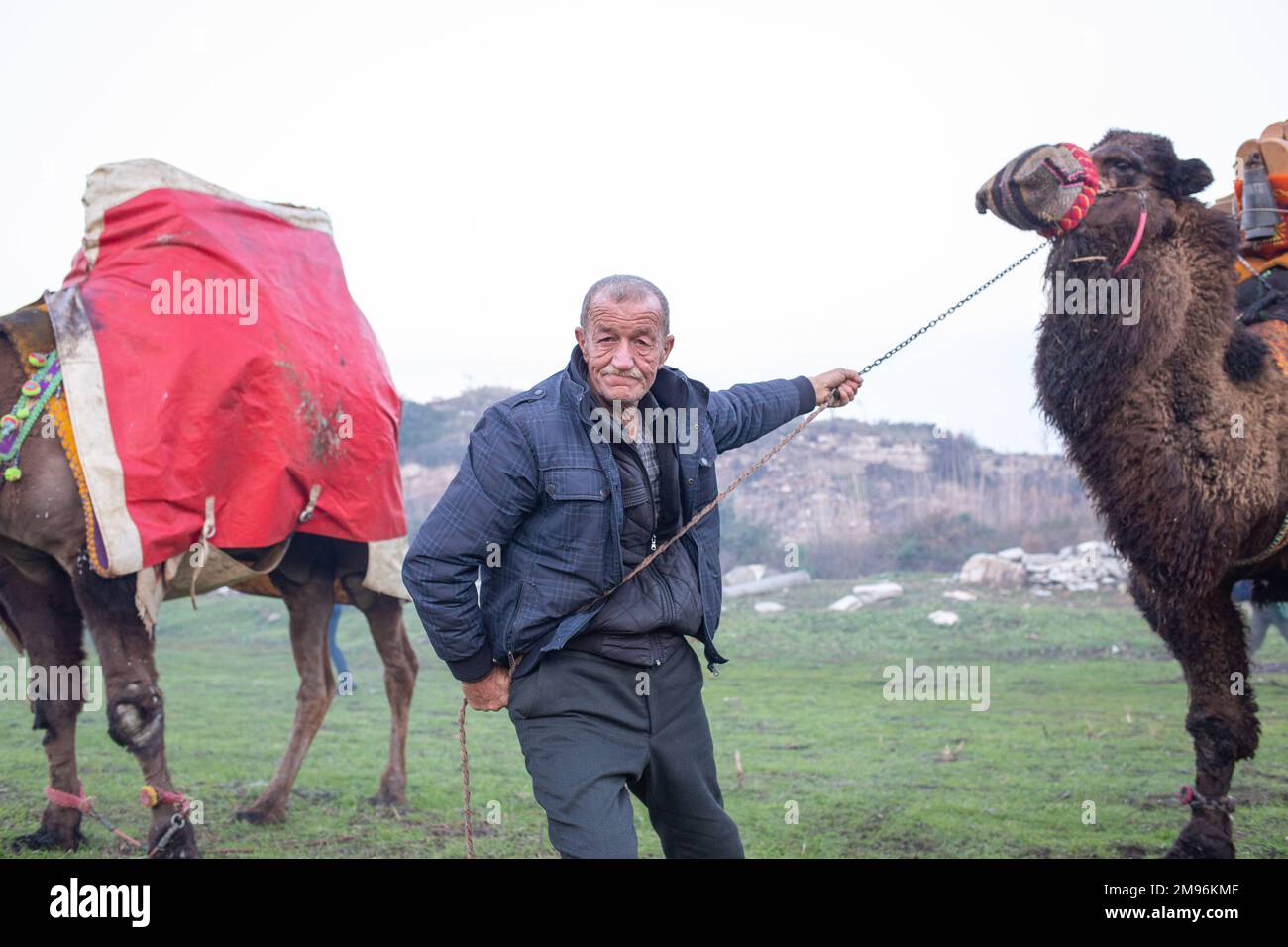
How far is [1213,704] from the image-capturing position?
16.3 feet

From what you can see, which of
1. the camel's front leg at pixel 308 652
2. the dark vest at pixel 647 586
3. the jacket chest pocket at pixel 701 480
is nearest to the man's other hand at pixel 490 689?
the dark vest at pixel 647 586

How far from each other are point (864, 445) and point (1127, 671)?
1914 centimetres

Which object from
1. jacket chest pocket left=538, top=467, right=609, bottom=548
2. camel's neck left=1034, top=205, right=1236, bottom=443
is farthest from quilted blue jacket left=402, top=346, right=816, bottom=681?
camel's neck left=1034, top=205, right=1236, bottom=443

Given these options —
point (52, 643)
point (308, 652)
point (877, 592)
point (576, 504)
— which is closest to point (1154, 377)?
point (576, 504)

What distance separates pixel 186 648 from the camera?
1570cm

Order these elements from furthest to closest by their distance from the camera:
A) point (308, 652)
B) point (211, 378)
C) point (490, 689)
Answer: point (308, 652) < point (211, 378) < point (490, 689)

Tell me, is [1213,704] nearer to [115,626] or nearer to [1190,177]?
[1190,177]

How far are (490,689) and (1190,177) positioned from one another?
12.0ft

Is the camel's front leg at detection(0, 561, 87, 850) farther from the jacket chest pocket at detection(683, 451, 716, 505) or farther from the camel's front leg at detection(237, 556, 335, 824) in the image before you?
the jacket chest pocket at detection(683, 451, 716, 505)

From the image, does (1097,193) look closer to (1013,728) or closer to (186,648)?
(1013,728)

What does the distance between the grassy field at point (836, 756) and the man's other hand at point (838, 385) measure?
247 centimetres

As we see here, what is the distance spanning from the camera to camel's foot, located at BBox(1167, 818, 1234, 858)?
4879 mm

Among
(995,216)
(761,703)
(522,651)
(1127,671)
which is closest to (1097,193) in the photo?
(995,216)

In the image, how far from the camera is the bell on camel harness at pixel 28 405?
17.3 feet
